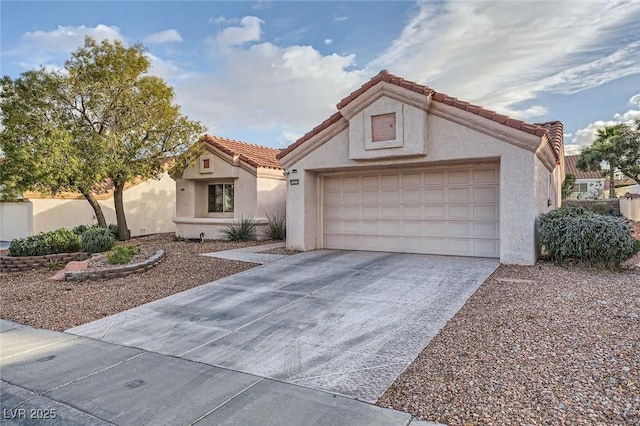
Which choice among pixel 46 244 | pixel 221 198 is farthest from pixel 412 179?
pixel 46 244

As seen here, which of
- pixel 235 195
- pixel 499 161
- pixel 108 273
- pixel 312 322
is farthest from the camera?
pixel 235 195

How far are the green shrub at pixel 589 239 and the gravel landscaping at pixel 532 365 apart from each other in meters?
2.27

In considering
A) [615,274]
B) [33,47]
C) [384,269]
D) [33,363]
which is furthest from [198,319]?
[33,47]

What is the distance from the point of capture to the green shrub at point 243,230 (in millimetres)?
15926

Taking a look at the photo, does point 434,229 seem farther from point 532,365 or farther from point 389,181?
point 532,365

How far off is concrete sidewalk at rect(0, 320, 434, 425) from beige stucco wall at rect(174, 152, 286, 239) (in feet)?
37.3

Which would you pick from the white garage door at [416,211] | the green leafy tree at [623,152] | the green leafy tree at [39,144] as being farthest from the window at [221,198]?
the green leafy tree at [623,152]

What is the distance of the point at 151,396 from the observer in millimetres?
4004

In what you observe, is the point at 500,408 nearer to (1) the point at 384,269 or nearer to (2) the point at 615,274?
(1) the point at 384,269

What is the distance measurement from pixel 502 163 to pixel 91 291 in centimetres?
995

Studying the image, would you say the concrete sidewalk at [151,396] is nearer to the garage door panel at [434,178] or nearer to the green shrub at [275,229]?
the garage door panel at [434,178]

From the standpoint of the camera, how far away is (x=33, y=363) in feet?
16.4

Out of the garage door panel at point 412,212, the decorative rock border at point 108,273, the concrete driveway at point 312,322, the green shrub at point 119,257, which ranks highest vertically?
the garage door panel at point 412,212

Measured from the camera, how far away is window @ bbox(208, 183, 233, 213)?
17.5 metres
